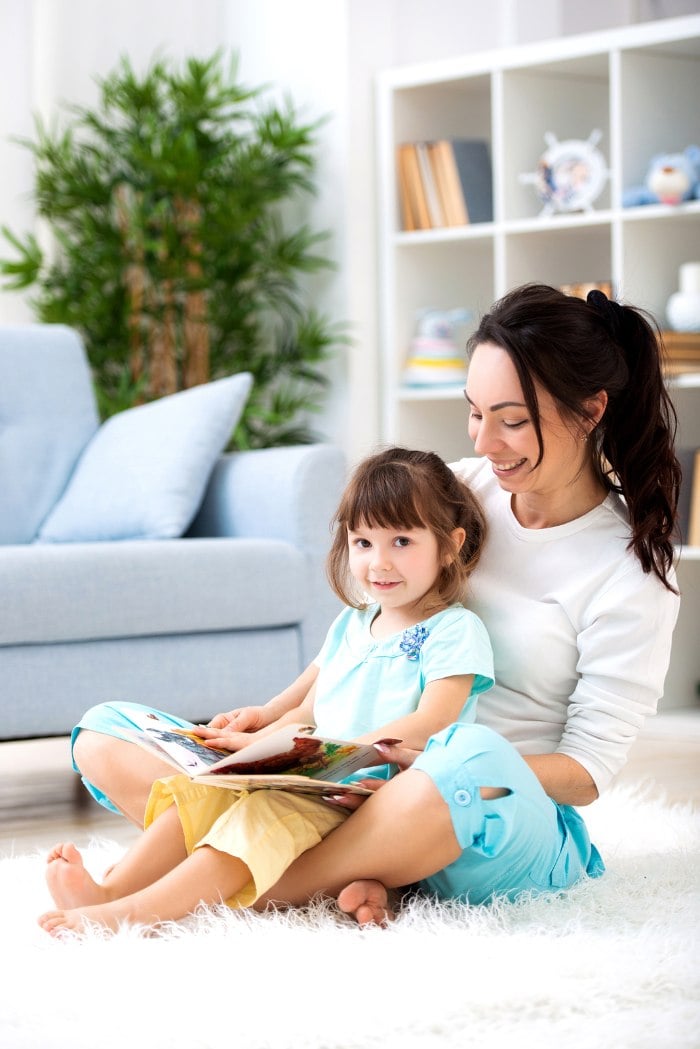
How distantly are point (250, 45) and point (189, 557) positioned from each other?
89.3 inches

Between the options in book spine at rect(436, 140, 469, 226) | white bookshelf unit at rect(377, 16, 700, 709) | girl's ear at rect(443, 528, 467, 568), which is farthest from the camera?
book spine at rect(436, 140, 469, 226)

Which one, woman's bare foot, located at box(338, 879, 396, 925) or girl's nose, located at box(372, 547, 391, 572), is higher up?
girl's nose, located at box(372, 547, 391, 572)

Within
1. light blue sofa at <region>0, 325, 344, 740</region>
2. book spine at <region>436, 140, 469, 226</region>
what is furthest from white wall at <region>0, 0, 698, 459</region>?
light blue sofa at <region>0, 325, 344, 740</region>

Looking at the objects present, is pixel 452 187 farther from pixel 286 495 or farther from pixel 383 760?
pixel 383 760

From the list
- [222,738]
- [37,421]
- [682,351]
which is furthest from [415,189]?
[222,738]

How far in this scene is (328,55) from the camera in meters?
4.06

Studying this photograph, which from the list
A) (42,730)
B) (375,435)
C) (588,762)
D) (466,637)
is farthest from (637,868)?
(375,435)

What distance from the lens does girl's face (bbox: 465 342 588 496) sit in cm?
160

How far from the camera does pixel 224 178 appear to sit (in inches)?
162

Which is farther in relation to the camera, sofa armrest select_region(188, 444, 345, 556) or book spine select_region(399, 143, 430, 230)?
book spine select_region(399, 143, 430, 230)

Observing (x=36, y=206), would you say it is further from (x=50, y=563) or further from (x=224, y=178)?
(x=50, y=563)

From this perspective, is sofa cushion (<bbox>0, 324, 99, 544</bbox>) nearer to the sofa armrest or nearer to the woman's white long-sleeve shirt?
the sofa armrest

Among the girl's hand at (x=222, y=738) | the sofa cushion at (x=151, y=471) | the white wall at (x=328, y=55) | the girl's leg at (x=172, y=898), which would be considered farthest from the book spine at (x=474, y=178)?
the girl's leg at (x=172, y=898)

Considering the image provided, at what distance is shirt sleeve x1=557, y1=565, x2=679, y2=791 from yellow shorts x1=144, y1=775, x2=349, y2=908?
0.94ft
